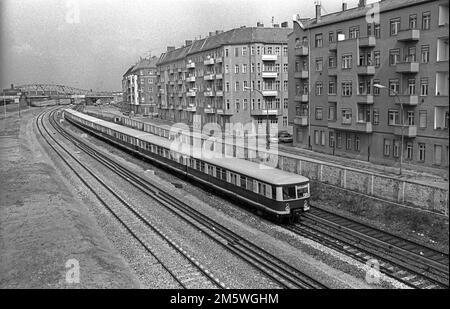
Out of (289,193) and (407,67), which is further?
(407,67)

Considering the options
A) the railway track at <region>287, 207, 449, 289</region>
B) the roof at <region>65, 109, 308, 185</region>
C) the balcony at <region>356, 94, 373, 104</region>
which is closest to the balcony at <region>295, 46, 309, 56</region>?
the balcony at <region>356, 94, 373, 104</region>

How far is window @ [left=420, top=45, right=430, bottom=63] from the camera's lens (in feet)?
86.1

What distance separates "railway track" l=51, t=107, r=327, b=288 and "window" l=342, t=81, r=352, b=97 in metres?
16.9

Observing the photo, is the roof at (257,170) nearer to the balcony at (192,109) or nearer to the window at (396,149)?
the window at (396,149)

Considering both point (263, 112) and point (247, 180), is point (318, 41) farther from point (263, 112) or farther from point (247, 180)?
point (247, 180)

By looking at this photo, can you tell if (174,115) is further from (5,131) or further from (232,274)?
(232,274)

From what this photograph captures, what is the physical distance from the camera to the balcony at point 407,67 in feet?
89.5

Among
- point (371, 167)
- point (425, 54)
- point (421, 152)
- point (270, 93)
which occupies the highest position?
point (425, 54)

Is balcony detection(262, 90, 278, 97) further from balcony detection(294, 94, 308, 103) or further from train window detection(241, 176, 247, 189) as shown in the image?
train window detection(241, 176, 247, 189)

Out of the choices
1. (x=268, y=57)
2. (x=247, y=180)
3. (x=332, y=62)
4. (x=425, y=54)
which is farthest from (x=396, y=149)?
(x=268, y=57)

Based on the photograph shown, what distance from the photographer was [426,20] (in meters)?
26.5

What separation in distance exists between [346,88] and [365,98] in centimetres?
268

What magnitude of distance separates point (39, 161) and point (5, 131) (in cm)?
3090

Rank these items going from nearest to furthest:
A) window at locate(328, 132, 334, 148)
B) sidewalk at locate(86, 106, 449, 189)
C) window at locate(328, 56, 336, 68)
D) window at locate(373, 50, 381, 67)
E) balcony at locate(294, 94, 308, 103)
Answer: sidewalk at locate(86, 106, 449, 189) < window at locate(373, 50, 381, 67) < window at locate(328, 56, 336, 68) < window at locate(328, 132, 334, 148) < balcony at locate(294, 94, 308, 103)
